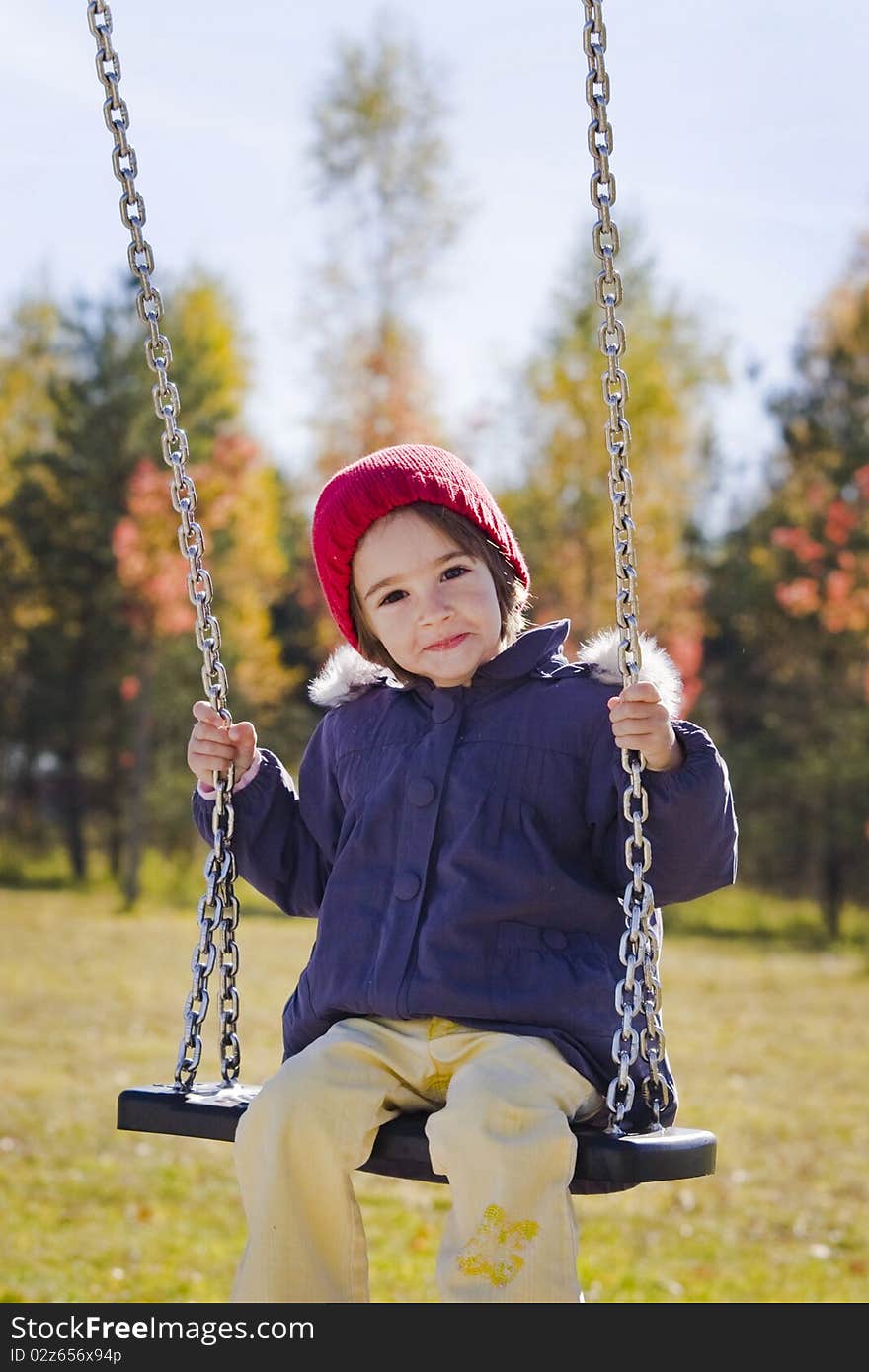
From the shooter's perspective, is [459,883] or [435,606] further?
[435,606]

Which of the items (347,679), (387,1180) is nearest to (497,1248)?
(347,679)

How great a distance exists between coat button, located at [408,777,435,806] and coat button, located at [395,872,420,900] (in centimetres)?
12

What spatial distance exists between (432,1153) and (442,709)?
0.78m

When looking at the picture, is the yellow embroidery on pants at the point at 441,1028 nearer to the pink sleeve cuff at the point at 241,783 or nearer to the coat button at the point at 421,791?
the coat button at the point at 421,791

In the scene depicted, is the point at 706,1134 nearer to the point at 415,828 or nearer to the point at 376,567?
the point at 415,828

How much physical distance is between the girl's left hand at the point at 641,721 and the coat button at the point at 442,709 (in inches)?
13.0

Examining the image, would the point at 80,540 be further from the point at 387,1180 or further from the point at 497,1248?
the point at 497,1248

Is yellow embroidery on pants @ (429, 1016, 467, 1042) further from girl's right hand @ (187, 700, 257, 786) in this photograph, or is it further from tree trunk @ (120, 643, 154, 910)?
tree trunk @ (120, 643, 154, 910)

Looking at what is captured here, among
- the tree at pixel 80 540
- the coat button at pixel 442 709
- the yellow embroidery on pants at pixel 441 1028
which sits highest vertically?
the tree at pixel 80 540

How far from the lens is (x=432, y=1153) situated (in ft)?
7.87

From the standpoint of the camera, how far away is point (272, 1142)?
2.47m

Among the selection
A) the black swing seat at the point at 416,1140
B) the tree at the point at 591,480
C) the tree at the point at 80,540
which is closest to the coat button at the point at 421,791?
the black swing seat at the point at 416,1140

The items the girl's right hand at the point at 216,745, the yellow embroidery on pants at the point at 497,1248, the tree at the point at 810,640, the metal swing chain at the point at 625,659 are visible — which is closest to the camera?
the yellow embroidery on pants at the point at 497,1248

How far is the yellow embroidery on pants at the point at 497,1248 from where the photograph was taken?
7.52 ft
